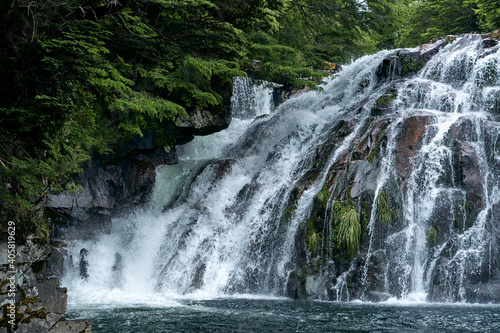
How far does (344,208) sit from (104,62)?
23.5 ft

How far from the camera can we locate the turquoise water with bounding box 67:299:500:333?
7.82m

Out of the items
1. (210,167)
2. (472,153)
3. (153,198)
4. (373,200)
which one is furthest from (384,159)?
(153,198)

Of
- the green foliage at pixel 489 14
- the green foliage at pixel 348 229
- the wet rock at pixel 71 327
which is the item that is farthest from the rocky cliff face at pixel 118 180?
the green foliage at pixel 489 14

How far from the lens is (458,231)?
1153 centimetres

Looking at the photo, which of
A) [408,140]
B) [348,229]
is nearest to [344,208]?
[348,229]

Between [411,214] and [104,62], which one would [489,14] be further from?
[104,62]

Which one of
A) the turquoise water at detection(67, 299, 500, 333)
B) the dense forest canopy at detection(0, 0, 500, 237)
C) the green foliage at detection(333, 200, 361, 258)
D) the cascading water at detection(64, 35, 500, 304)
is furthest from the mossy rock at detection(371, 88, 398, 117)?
the turquoise water at detection(67, 299, 500, 333)

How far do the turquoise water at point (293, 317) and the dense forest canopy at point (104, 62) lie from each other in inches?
124

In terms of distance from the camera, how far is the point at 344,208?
1193cm

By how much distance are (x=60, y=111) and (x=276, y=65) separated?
8.22 m

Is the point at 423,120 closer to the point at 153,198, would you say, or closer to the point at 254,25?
the point at 254,25

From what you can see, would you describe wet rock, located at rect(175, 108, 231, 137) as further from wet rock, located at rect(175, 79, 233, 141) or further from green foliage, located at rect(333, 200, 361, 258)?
green foliage, located at rect(333, 200, 361, 258)

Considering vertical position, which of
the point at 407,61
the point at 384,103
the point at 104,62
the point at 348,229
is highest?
the point at 407,61

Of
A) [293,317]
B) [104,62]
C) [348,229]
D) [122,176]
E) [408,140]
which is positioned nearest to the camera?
[104,62]
